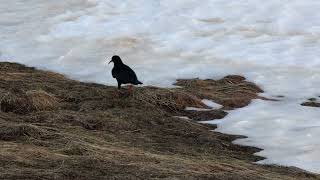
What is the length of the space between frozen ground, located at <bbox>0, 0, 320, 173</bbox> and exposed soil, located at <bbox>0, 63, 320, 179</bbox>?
2.10ft

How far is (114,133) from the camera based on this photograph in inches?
386

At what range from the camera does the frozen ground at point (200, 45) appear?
1144cm

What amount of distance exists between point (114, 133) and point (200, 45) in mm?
7648

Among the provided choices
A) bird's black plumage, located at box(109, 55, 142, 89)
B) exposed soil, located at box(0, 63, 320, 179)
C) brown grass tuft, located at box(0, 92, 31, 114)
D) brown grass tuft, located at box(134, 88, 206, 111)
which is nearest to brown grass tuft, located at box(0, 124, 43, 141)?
exposed soil, located at box(0, 63, 320, 179)

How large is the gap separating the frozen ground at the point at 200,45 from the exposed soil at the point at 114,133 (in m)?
0.64

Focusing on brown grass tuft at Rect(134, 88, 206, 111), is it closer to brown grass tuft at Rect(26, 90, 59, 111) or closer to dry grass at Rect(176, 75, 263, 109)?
dry grass at Rect(176, 75, 263, 109)

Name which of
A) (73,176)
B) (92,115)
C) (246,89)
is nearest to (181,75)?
(246,89)

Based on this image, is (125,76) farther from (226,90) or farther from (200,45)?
(200,45)

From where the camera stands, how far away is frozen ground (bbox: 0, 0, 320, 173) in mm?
11438

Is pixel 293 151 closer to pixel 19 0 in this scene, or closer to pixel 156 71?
pixel 156 71

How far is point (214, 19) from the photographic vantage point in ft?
64.1

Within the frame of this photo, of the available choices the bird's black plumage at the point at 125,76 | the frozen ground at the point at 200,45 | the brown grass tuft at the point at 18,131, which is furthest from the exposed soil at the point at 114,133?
the frozen ground at the point at 200,45

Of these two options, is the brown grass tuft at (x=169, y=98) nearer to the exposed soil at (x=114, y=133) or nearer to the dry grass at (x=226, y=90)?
the exposed soil at (x=114, y=133)

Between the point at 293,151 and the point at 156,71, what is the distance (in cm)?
600
